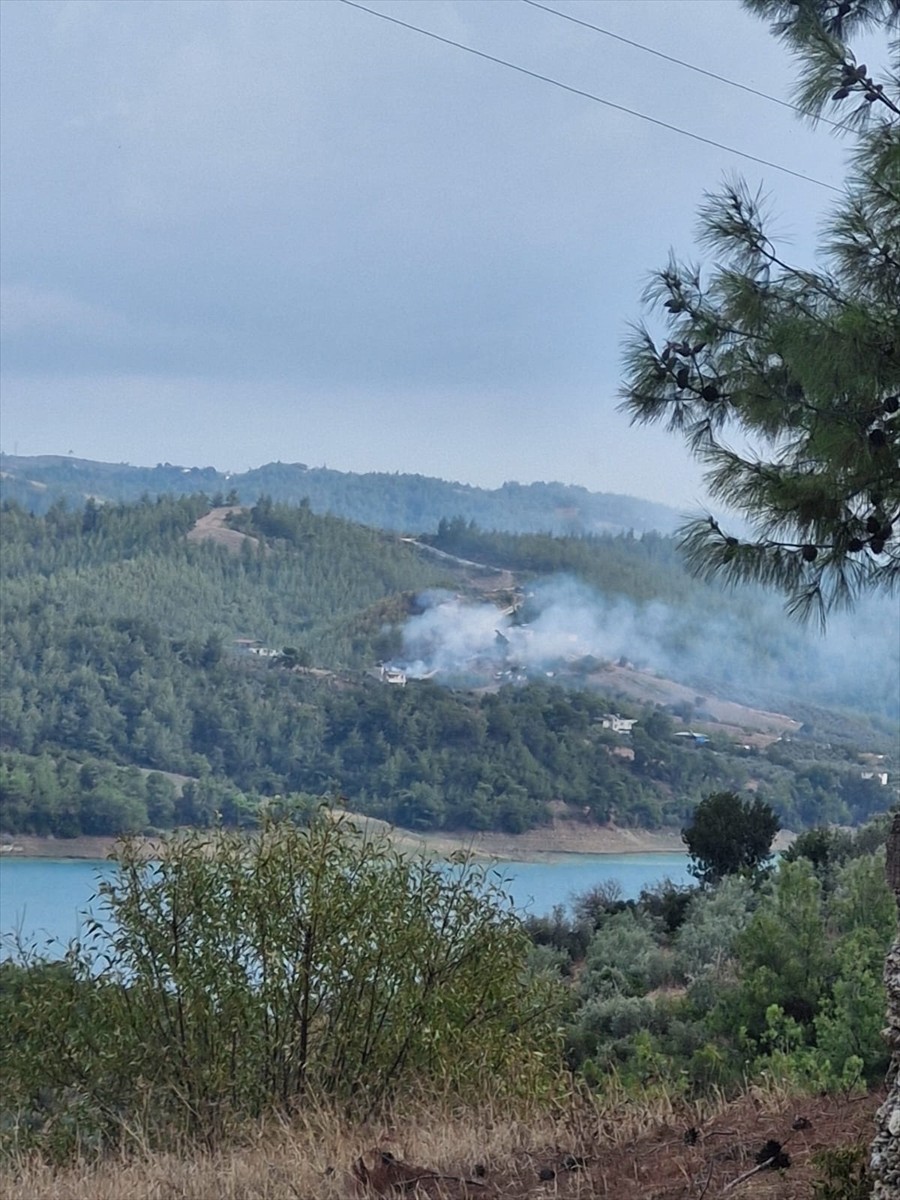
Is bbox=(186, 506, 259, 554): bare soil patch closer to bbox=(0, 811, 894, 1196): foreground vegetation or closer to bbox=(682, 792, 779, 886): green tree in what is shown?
bbox=(682, 792, 779, 886): green tree

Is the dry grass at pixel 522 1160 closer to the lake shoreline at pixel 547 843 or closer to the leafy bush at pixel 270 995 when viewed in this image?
the leafy bush at pixel 270 995

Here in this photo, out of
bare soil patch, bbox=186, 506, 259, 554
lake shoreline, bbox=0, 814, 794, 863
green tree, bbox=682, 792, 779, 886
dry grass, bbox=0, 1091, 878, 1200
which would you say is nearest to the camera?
dry grass, bbox=0, 1091, 878, 1200

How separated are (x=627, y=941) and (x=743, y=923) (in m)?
1.85

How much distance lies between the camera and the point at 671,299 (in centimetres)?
809

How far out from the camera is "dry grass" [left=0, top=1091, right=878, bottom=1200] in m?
4.54

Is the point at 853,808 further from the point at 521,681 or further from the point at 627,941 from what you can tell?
the point at 627,941

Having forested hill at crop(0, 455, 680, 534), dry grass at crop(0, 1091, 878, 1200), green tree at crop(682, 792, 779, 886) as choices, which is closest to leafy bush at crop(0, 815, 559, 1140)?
dry grass at crop(0, 1091, 878, 1200)

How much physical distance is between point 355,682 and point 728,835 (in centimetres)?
4173

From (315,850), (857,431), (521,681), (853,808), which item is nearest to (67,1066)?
(315,850)

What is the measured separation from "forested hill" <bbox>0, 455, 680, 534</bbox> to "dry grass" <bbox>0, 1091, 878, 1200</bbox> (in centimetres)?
8442

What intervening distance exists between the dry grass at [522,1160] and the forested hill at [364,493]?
84.4 m

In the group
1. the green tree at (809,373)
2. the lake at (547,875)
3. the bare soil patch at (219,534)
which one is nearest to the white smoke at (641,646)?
the bare soil patch at (219,534)

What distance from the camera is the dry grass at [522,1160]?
14.9ft

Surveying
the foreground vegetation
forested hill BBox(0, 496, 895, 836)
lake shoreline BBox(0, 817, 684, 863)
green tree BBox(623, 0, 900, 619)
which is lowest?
lake shoreline BBox(0, 817, 684, 863)
